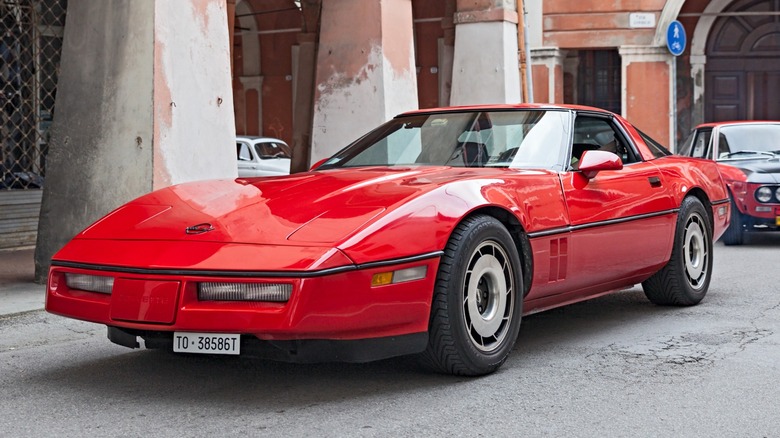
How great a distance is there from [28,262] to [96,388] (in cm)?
568

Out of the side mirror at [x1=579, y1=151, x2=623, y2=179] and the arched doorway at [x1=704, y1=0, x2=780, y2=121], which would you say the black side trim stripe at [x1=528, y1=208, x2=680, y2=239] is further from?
the arched doorway at [x1=704, y1=0, x2=780, y2=121]

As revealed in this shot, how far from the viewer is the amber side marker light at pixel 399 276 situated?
463 cm

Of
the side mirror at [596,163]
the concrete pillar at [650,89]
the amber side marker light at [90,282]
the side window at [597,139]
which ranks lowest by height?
the amber side marker light at [90,282]

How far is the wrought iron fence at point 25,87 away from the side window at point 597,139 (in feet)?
24.3

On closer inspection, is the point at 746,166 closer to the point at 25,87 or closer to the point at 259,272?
the point at 25,87

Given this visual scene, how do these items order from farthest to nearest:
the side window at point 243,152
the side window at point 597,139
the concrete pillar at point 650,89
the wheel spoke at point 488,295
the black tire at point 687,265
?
the concrete pillar at point 650,89 → the side window at point 243,152 → the black tire at point 687,265 → the side window at point 597,139 → the wheel spoke at point 488,295

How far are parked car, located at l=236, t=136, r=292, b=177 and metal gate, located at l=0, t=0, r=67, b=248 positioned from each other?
7485 mm

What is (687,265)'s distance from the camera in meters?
7.43

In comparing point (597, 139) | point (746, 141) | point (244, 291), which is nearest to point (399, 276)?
point (244, 291)

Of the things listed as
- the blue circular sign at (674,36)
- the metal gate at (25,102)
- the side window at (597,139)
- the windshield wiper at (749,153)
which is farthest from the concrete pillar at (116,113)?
the blue circular sign at (674,36)

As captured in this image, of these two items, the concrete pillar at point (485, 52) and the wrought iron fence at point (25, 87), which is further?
the concrete pillar at point (485, 52)

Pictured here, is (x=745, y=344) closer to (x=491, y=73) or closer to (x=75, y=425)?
(x=75, y=425)

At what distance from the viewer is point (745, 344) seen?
6070mm

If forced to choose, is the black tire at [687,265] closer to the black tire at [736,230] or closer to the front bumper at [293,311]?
the front bumper at [293,311]
